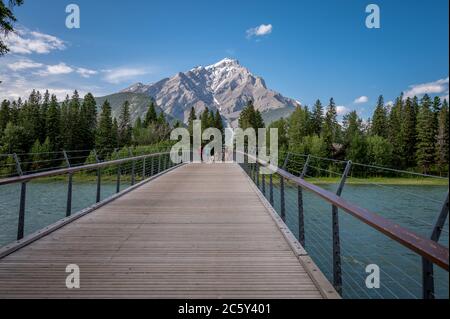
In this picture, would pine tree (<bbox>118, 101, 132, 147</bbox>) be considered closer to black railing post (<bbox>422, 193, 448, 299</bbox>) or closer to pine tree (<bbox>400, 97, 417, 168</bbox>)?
pine tree (<bbox>400, 97, 417, 168</bbox>)

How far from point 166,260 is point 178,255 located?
210 mm

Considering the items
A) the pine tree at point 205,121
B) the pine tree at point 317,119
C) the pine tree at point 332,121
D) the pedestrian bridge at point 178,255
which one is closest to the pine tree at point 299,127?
the pine tree at point 317,119

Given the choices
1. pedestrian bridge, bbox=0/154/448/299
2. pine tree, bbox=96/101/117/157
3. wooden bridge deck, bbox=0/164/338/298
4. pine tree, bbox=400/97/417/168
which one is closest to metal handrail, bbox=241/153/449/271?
pedestrian bridge, bbox=0/154/448/299

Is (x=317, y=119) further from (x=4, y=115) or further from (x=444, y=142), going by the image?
(x=4, y=115)

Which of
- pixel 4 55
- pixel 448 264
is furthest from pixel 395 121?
pixel 448 264

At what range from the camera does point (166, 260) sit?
148 inches

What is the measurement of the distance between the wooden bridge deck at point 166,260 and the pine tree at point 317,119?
259 ft

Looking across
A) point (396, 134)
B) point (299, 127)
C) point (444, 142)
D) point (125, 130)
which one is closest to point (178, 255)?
point (444, 142)

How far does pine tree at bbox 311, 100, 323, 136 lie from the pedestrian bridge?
Answer: 7881 cm

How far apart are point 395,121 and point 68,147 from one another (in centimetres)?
6340

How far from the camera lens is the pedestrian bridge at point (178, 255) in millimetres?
2867

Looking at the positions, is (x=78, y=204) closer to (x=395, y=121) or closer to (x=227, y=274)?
(x=227, y=274)

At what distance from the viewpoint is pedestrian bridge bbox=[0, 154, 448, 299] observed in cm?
287

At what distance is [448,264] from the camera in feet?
4.56
